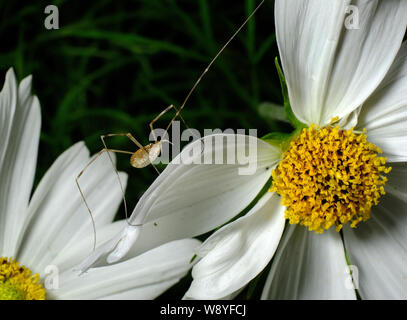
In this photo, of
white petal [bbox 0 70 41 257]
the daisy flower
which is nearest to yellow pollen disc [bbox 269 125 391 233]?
the daisy flower

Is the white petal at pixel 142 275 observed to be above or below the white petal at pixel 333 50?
below

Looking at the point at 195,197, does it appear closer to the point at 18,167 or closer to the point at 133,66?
the point at 18,167

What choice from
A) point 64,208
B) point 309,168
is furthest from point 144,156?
point 309,168

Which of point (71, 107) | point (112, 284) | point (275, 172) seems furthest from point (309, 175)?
point (71, 107)

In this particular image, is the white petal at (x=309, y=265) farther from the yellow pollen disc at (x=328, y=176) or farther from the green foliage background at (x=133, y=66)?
the green foliage background at (x=133, y=66)

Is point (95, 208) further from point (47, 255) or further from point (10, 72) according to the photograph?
point (10, 72)

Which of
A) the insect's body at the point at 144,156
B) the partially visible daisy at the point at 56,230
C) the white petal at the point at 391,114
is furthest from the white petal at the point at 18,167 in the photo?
the white petal at the point at 391,114

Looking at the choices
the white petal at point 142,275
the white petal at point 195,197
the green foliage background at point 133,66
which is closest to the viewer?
the white petal at point 195,197
